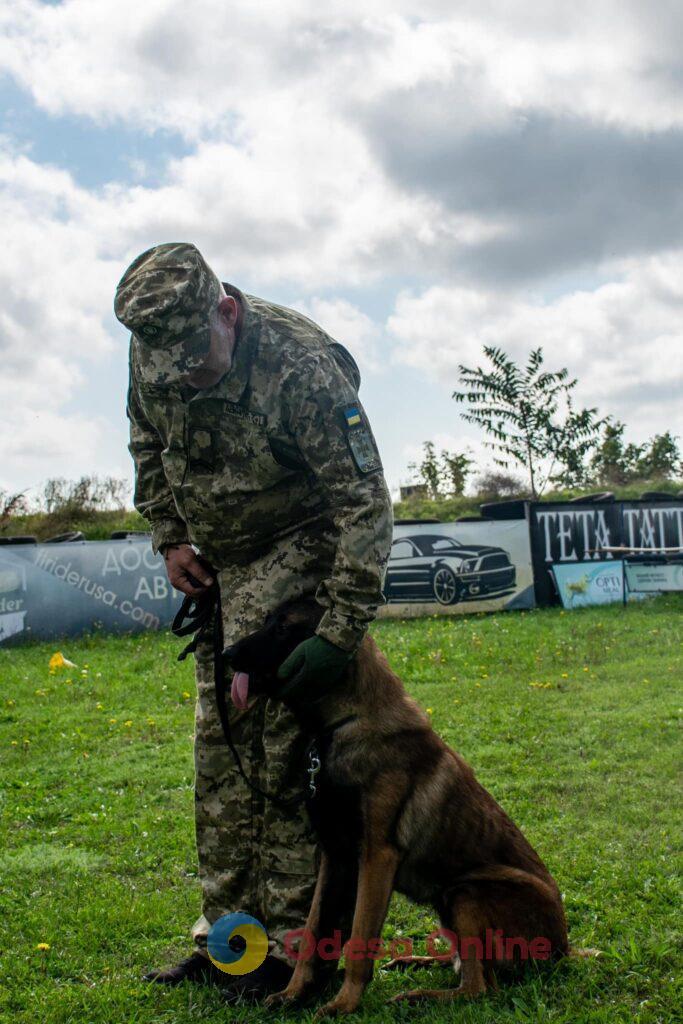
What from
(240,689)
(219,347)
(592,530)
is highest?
(219,347)

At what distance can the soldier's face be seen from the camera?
9.25 feet

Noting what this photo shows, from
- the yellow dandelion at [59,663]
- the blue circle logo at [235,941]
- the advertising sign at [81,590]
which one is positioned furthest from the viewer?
the advertising sign at [81,590]

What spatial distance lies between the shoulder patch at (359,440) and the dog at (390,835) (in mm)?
502

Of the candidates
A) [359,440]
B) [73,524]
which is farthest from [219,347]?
[73,524]

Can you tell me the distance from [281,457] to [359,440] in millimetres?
284

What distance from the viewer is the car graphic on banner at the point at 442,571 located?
45.5 feet

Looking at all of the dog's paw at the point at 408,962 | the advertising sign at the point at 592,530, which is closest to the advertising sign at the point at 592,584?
the advertising sign at the point at 592,530

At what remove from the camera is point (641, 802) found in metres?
5.00

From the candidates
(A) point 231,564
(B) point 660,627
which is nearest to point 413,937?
(A) point 231,564

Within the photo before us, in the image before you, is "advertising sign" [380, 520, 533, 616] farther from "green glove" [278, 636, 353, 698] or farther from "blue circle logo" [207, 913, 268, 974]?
"green glove" [278, 636, 353, 698]

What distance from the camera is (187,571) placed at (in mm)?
3271

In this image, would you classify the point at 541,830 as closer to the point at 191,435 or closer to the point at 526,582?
the point at 191,435

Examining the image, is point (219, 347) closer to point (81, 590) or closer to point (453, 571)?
point (81, 590)

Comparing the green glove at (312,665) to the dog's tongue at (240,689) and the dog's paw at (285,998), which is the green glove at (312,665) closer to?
the dog's tongue at (240,689)
